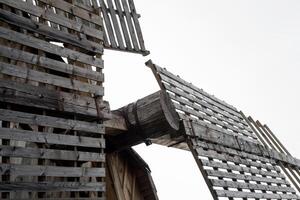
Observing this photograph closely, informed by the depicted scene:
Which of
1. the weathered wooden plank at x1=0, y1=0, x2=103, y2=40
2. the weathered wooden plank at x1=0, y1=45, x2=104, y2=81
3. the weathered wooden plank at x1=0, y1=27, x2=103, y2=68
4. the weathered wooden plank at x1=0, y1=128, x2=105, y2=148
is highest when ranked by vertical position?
the weathered wooden plank at x1=0, y1=0, x2=103, y2=40

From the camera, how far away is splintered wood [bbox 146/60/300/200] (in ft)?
19.3

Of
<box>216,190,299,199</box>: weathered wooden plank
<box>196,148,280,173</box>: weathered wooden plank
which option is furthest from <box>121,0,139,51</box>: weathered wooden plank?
<box>216,190,299,199</box>: weathered wooden plank

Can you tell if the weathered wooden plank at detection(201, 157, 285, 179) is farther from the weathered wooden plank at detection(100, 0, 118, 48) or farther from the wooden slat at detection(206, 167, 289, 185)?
the weathered wooden plank at detection(100, 0, 118, 48)

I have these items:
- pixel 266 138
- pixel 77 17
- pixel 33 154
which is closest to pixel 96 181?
pixel 33 154

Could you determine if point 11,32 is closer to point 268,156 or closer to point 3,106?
point 3,106

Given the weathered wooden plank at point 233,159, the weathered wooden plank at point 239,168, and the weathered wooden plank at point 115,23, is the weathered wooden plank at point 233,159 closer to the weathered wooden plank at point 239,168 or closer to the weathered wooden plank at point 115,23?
the weathered wooden plank at point 239,168

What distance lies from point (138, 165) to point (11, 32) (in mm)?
4010

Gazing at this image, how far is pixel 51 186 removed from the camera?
11.8ft

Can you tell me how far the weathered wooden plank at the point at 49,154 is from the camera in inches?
132

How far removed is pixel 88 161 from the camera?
421 centimetres

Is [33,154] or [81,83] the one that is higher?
[81,83]

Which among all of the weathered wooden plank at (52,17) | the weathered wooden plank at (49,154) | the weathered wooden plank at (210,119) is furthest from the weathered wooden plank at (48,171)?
the weathered wooden plank at (210,119)

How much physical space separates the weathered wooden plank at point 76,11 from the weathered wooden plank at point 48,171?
6.95 feet

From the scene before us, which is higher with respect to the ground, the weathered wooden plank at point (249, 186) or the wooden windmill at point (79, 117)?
the wooden windmill at point (79, 117)
